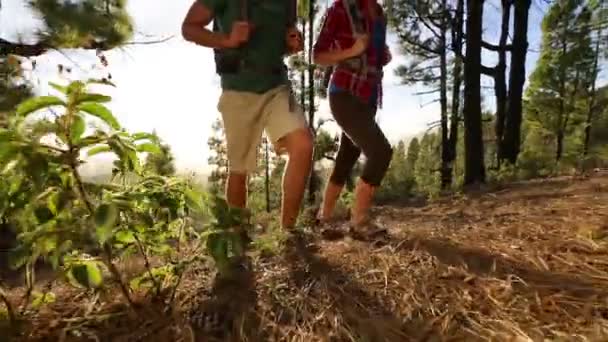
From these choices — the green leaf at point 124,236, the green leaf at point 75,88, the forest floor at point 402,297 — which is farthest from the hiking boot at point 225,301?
the green leaf at point 75,88

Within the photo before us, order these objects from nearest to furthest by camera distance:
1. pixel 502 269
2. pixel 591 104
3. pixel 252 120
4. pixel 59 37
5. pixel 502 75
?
1. pixel 502 269
2. pixel 252 120
3. pixel 59 37
4. pixel 502 75
5. pixel 591 104

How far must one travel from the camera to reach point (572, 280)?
1885mm

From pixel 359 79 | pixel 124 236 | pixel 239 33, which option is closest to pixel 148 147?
pixel 124 236

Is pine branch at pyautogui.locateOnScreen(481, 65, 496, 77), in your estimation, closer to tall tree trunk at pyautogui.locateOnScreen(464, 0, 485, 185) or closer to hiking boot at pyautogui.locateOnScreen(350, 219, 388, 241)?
tall tree trunk at pyautogui.locateOnScreen(464, 0, 485, 185)

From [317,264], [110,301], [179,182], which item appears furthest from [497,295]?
[110,301]

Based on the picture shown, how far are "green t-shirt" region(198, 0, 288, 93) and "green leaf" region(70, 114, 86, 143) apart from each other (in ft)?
4.37

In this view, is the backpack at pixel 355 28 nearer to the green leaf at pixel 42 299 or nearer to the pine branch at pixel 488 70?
the green leaf at pixel 42 299

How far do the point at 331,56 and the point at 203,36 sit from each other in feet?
2.41

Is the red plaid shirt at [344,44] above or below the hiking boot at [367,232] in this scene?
above

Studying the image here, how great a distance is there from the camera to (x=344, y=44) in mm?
3010

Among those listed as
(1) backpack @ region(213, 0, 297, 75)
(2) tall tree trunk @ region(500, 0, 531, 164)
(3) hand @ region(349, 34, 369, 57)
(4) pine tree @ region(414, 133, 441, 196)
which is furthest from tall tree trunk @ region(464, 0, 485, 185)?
(1) backpack @ region(213, 0, 297, 75)

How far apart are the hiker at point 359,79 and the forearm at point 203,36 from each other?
64 centimetres

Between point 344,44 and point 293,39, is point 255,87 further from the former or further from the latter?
point 344,44

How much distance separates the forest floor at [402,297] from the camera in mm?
1609
